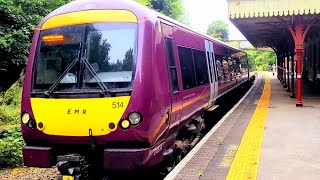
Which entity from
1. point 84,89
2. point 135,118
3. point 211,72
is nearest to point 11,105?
point 211,72

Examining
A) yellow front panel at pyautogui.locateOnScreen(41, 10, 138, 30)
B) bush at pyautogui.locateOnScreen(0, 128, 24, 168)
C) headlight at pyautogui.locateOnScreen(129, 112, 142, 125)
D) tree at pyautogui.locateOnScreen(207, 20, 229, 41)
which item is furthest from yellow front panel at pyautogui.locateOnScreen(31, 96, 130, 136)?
tree at pyautogui.locateOnScreen(207, 20, 229, 41)

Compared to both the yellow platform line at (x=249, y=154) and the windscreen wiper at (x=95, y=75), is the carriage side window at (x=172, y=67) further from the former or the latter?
the yellow platform line at (x=249, y=154)

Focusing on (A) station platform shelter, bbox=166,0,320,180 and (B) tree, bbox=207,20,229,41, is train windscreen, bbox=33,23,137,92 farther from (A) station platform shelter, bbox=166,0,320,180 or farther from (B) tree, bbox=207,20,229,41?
(B) tree, bbox=207,20,229,41

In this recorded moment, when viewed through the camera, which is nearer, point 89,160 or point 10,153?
point 89,160

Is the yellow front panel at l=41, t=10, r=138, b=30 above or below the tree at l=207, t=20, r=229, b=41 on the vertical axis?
below

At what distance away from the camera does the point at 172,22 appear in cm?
659

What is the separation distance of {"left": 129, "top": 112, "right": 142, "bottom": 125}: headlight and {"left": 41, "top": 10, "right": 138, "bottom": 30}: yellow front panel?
128cm

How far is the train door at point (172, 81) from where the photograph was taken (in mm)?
5867

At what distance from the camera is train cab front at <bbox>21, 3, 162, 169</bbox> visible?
16.0ft

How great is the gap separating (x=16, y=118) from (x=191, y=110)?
8.63 m

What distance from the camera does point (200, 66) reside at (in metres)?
8.57

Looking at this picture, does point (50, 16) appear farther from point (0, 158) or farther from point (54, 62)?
point (0, 158)

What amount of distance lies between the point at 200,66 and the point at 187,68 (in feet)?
4.57

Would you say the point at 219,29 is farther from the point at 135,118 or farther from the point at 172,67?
the point at 135,118
